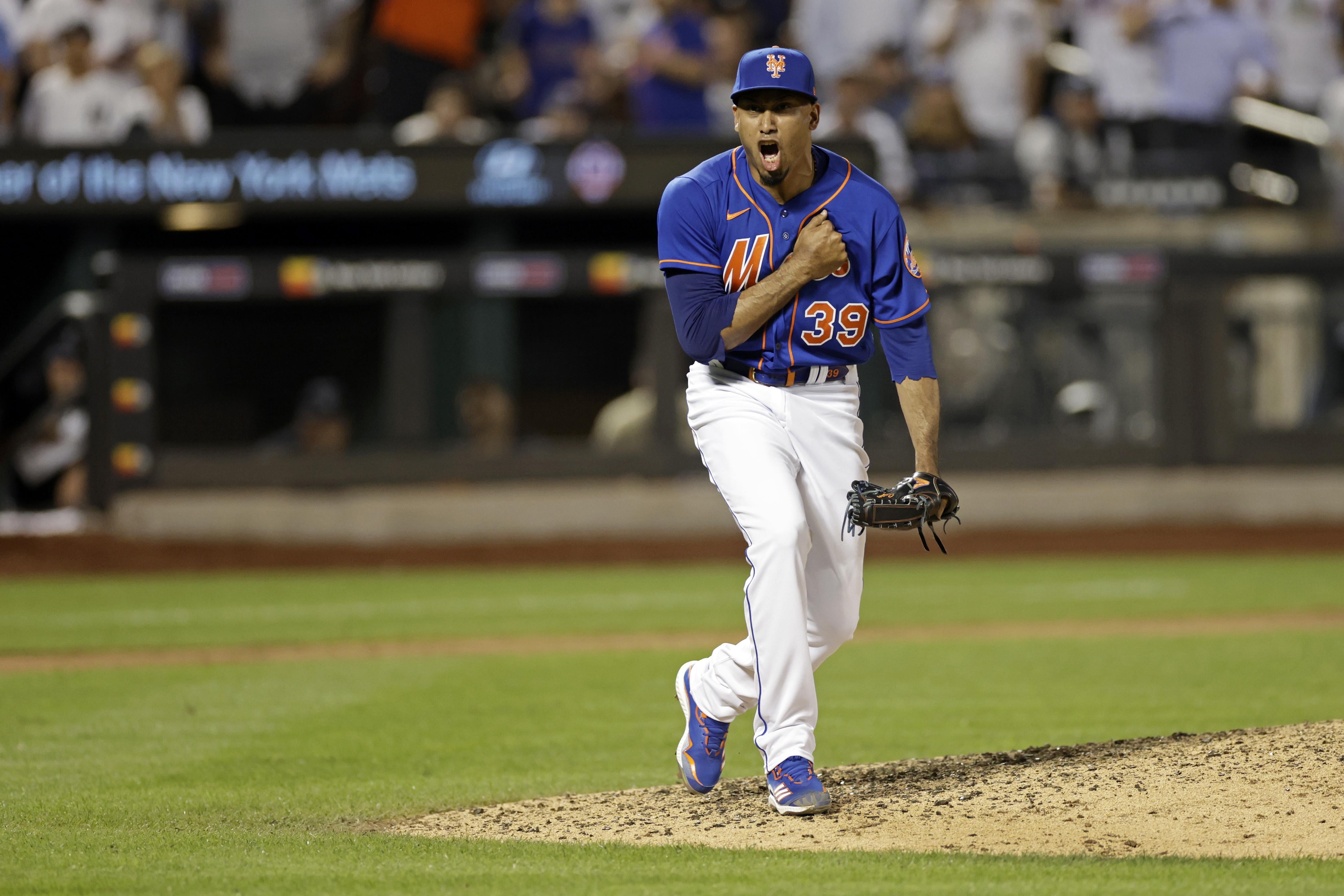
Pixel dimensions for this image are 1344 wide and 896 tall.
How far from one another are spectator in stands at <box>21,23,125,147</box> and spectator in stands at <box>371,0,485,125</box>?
6.99 ft

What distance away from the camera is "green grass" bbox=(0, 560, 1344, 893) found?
3.53m

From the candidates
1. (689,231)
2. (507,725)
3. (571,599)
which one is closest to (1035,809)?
(689,231)

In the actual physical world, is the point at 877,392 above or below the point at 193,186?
below

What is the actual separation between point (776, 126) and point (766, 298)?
43 cm

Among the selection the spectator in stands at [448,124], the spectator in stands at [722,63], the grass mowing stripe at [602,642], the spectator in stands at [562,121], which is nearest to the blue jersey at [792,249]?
the grass mowing stripe at [602,642]

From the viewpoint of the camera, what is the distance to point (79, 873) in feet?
11.8

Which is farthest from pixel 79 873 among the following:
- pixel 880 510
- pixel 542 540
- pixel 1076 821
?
pixel 542 540

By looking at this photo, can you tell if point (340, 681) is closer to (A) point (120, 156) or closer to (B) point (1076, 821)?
(B) point (1076, 821)

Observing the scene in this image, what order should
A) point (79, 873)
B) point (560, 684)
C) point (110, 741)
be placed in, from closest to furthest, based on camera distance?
point (79, 873) → point (110, 741) → point (560, 684)

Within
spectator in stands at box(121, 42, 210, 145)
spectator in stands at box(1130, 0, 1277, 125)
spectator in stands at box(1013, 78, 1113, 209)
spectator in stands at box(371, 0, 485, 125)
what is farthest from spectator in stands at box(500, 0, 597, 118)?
spectator in stands at box(1130, 0, 1277, 125)

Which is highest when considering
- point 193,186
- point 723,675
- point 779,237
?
point 193,186

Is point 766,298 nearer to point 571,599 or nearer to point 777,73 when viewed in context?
point 777,73

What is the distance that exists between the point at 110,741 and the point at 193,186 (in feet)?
25.4

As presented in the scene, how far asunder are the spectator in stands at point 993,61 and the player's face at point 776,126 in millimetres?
10542
